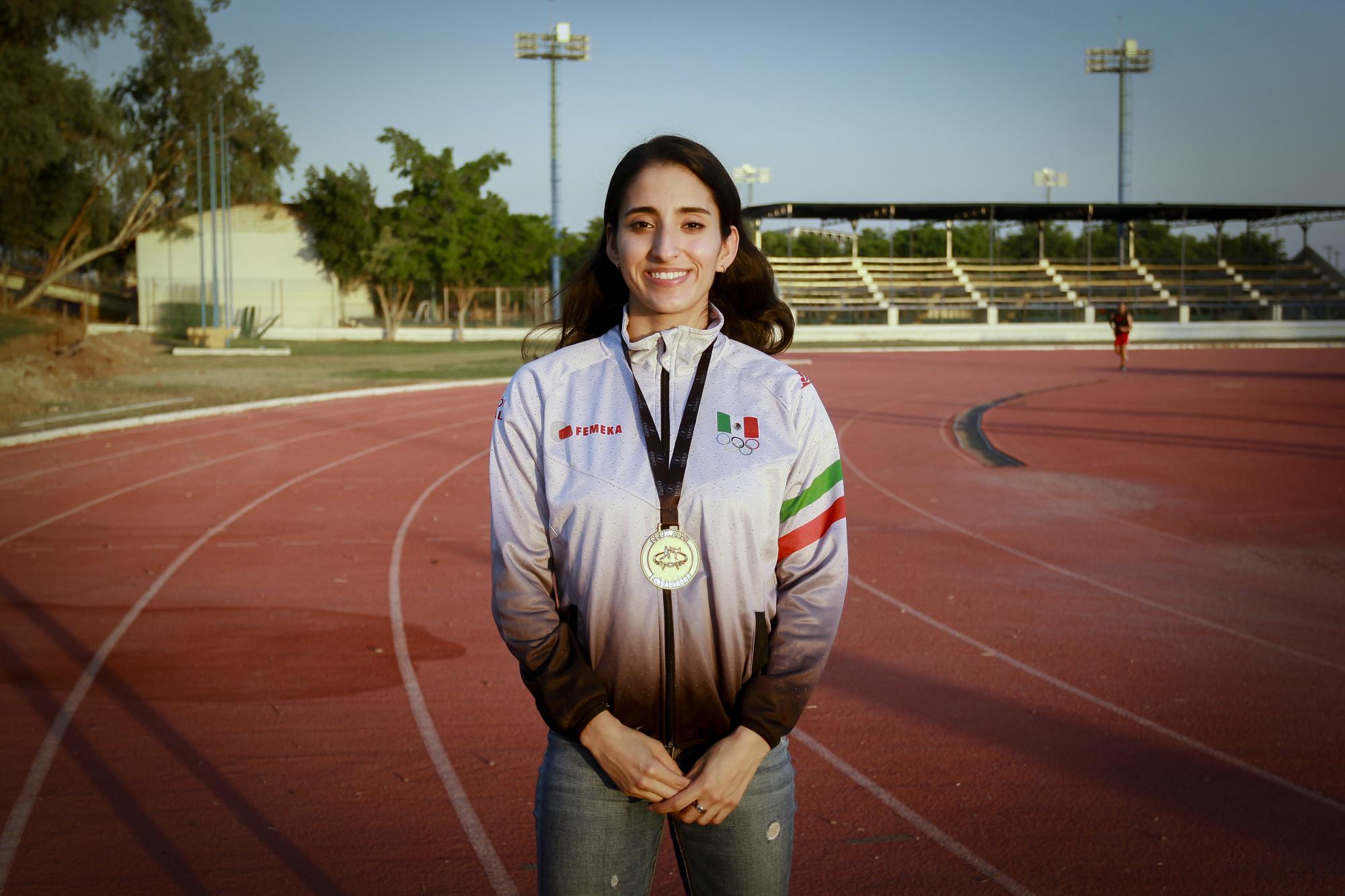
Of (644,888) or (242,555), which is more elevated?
(644,888)

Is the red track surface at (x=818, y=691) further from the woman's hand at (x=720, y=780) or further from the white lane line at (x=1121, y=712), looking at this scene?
the woman's hand at (x=720, y=780)

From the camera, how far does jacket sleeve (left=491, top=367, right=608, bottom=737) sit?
1972mm

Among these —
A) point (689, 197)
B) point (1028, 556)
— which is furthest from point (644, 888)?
point (1028, 556)

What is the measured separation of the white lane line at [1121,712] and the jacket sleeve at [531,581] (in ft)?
12.5

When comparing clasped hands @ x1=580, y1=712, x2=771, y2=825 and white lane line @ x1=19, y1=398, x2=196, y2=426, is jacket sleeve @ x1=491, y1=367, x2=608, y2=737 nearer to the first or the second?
clasped hands @ x1=580, y1=712, x2=771, y2=825

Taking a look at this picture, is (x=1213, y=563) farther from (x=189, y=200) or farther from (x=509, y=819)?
(x=189, y=200)

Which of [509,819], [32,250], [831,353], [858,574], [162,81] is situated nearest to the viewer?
[509,819]

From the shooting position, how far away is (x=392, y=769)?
489 centimetres

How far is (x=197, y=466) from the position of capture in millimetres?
13648

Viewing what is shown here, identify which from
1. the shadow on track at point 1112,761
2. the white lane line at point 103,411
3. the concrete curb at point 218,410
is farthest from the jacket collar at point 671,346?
the white lane line at point 103,411

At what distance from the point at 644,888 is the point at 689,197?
123 cm

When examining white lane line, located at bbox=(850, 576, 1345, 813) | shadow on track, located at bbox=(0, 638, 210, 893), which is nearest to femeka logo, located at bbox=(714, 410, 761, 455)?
shadow on track, located at bbox=(0, 638, 210, 893)

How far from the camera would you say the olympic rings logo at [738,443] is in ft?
6.52

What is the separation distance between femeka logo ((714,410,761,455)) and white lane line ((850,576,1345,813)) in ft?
12.2
